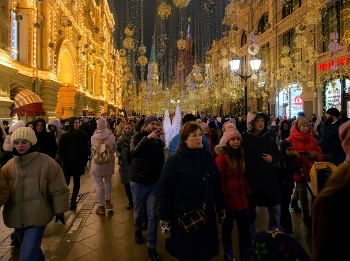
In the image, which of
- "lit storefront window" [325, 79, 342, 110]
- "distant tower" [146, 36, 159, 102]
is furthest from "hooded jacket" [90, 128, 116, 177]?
"distant tower" [146, 36, 159, 102]

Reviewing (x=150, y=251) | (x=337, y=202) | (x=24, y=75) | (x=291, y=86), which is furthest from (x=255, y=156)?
(x=291, y=86)

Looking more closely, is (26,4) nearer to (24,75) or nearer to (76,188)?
(24,75)

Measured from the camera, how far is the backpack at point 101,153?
6.94 m

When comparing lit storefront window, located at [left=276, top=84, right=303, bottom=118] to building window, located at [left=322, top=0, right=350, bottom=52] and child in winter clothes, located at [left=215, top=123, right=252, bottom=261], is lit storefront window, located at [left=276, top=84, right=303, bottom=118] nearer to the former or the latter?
building window, located at [left=322, top=0, right=350, bottom=52]

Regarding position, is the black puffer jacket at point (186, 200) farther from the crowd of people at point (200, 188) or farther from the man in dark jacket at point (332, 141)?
the man in dark jacket at point (332, 141)

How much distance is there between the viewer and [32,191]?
355 cm

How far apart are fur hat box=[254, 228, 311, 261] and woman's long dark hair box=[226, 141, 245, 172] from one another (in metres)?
2.75

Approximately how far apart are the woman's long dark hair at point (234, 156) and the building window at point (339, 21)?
20.6 m

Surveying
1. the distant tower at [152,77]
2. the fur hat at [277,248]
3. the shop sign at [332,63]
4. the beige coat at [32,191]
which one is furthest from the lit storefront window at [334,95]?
the distant tower at [152,77]

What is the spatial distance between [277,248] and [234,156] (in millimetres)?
2901

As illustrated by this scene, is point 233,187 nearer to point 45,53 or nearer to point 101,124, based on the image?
point 101,124

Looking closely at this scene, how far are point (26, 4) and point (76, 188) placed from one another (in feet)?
55.1

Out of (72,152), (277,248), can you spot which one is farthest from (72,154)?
(277,248)

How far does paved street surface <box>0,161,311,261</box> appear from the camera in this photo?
4820mm
